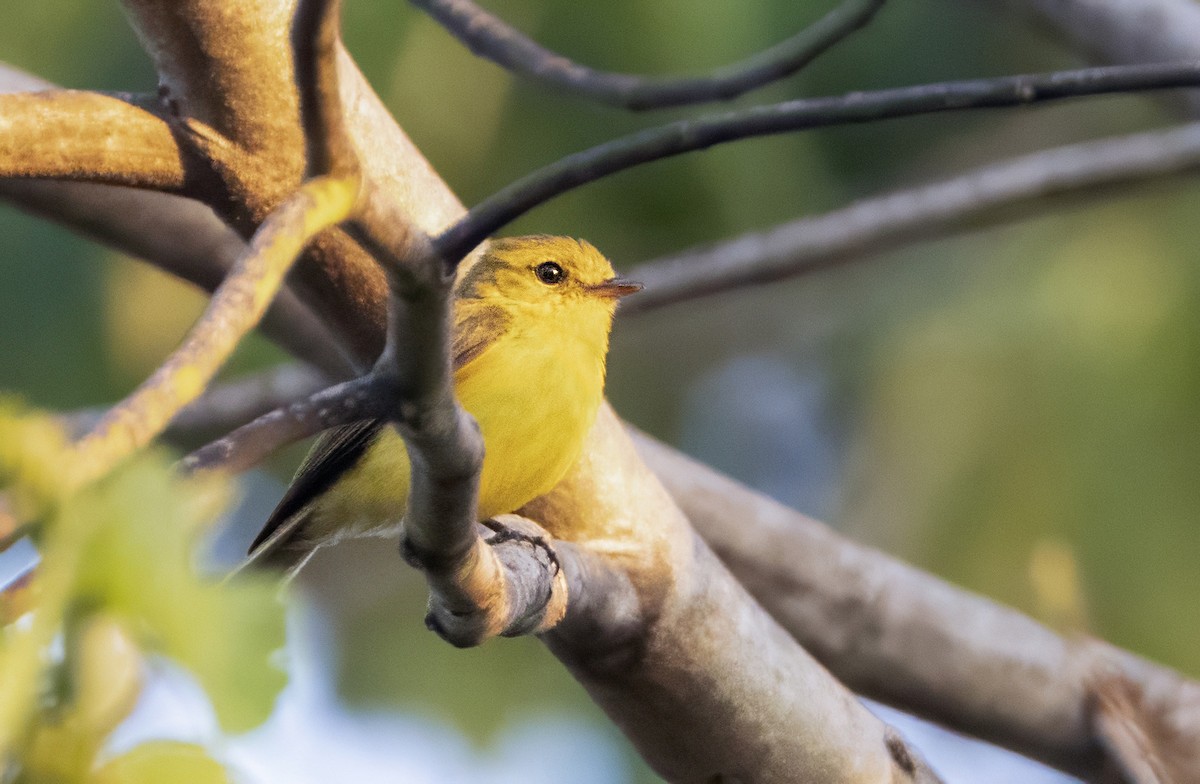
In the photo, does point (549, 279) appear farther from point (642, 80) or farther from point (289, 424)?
point (289, 424)

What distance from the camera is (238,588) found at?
36.2 inches

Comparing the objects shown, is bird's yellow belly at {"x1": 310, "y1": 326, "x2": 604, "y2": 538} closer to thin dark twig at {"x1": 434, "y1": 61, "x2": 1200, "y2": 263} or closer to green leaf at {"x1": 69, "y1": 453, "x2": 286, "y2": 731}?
thin dark twig at {"x1": 434, "y1": 61, "x2": 1200, "y2": 263}

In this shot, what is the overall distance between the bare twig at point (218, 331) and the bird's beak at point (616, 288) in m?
3.05

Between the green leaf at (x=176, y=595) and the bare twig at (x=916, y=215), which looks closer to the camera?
the green leaf at (x=176, y=595)

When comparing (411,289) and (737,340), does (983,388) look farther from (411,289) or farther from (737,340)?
(411,289)

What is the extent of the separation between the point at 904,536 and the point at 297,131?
4473 mm

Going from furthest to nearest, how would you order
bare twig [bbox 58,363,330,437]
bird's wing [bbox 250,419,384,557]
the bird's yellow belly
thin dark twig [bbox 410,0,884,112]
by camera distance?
bare twig [bbox 58,363,330,437] < bird's wing [bbox 250,419,384,557] < the bird's yellow belly < thin dark twig [bbox 410,0,884,112]

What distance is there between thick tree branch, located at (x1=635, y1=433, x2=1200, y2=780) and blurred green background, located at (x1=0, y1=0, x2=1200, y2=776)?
0.22m

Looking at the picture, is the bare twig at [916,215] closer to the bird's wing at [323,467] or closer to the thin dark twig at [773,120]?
the bird's wing at [323,467]

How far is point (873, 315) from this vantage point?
7.67m

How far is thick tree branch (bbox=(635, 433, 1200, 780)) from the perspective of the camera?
4.37 m

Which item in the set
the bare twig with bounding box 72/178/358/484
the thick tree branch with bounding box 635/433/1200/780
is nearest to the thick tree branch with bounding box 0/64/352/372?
the thick tree branch with bounding box 635/433/1200/780

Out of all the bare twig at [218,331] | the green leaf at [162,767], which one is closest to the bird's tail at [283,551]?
the bare twig at [218,331]

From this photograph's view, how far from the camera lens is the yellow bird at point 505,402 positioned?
3520 mm
